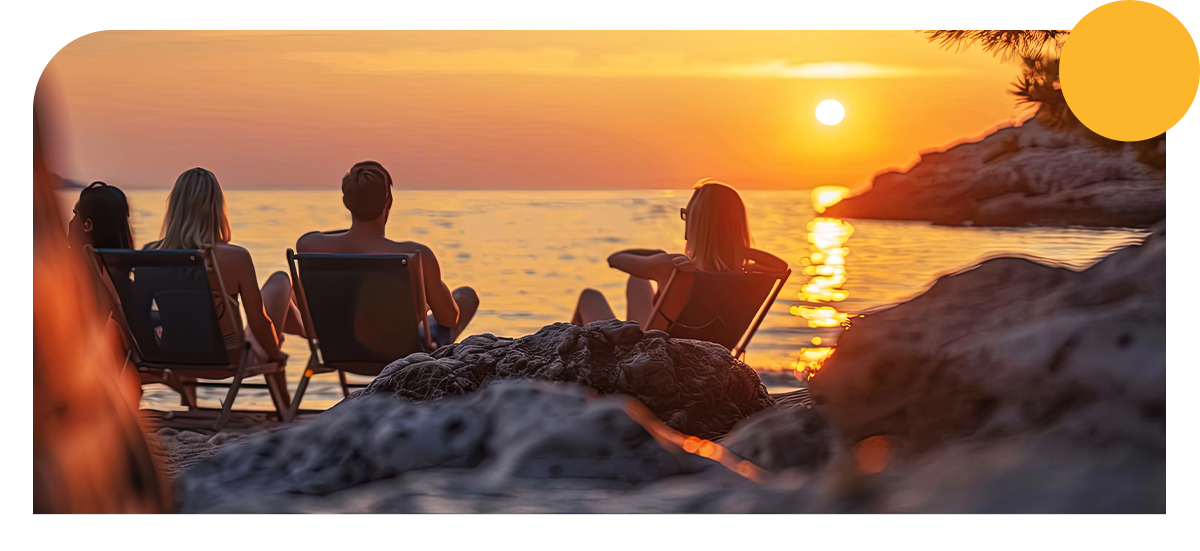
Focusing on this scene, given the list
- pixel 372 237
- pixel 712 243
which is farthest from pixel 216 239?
pixel 712 243

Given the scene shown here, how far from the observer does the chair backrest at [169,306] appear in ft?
12.4

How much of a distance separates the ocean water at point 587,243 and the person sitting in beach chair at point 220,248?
0.11m

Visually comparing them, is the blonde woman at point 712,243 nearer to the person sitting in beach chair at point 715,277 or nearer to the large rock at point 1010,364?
the person sitting in beach chair at point 715,277

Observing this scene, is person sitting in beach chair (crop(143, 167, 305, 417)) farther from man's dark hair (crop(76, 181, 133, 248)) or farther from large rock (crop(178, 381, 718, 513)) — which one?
large rock (crop(178, 381, 718, 513))

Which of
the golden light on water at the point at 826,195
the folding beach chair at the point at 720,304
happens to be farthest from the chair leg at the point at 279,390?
the golden light on water at the point at 826,195

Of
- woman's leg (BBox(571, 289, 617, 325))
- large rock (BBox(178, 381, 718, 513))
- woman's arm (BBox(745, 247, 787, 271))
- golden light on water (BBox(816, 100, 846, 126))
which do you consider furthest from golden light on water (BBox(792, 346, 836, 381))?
golden light on water (BBox(816, 100, 846, 126))

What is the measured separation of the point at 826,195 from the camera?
4.37m

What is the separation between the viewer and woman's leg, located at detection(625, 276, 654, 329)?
14.3 ft

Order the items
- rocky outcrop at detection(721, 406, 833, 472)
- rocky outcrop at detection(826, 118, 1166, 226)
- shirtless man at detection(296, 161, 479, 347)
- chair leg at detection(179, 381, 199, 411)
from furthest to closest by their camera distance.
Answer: chair leg at detection(179, 381, 199, 411)
shirtless man at detection(296, 161, 479, 347)
rocky outcrop at detection(826, 118, 1166, 226)
rocky outcrop at detection(721, 406, 833, 472)

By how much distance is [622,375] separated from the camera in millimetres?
3279

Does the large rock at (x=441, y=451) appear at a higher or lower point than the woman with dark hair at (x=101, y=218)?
lower

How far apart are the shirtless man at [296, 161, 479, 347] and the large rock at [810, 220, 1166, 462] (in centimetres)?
179

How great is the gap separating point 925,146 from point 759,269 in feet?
3.28

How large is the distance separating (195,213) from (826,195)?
2853 mm
